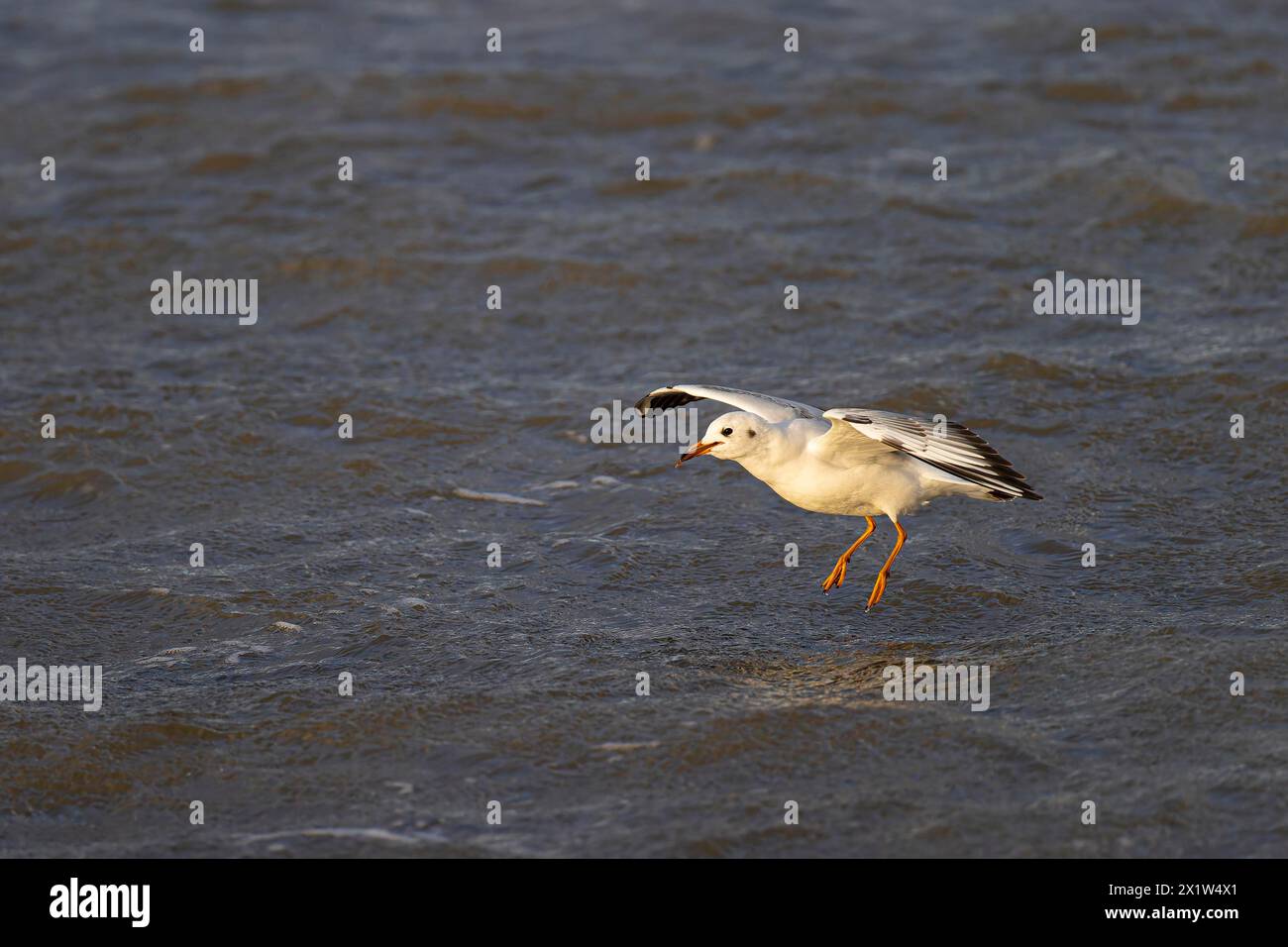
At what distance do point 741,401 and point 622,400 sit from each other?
8.25 ft

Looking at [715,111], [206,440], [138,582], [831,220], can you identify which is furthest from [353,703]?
[715,111]

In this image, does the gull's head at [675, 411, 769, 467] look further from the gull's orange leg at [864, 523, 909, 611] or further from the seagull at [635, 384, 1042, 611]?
the gull's orange leg at [864, 523, 909, 611]

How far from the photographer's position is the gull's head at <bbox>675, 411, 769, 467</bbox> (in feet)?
27.6

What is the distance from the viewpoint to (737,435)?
27.6ft

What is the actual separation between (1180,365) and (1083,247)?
2.29 m

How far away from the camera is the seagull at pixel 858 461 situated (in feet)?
26.3

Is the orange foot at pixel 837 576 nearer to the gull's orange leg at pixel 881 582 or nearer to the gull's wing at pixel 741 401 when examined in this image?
the gull's orange leg at pixel 881 582

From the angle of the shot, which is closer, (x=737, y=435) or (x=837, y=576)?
(x=737, y=435)

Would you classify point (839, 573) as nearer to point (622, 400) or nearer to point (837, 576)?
point (837, 576)

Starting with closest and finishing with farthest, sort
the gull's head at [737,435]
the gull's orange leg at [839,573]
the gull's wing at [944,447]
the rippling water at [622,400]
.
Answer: the rippling water at [622,400], the gull's wing at [944,447], the gull's head at [737,435], the gull's orange leg at [839,573]

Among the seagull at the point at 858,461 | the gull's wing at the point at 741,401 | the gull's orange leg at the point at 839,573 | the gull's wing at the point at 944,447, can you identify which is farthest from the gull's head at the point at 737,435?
the gull's orange leg at the point at 839,573

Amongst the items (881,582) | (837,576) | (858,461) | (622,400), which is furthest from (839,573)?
(622,400)

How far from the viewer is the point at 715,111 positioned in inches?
632

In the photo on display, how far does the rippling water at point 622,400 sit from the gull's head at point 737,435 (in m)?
0.88
